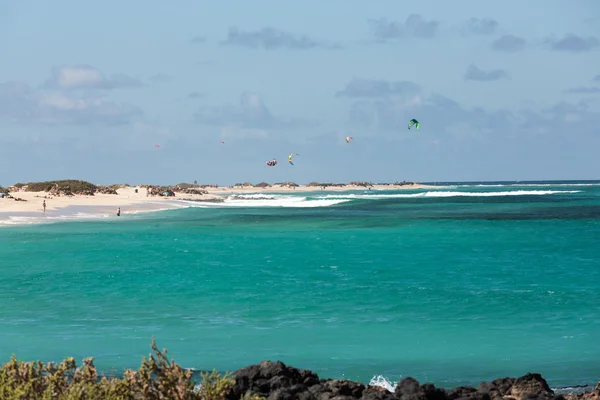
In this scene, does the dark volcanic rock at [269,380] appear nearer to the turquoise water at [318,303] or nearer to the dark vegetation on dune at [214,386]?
the dark vegetation on dune at [214,386]

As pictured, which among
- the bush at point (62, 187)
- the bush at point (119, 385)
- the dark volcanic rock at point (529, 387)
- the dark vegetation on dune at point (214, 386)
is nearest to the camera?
the bush at point (119, 385)

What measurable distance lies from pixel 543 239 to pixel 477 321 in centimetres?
2783

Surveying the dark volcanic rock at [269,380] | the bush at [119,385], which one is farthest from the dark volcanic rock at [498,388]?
the bush at [119,385]

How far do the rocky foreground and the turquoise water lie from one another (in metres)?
2.19

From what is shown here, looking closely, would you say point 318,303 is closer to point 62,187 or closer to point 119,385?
point 119,385

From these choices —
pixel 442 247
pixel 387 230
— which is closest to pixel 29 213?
pixel 387 230

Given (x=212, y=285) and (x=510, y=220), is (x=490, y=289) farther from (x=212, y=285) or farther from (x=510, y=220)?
(x=510, y=220)

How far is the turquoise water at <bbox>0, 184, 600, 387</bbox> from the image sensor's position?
1720 cm

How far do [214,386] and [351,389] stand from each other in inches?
120

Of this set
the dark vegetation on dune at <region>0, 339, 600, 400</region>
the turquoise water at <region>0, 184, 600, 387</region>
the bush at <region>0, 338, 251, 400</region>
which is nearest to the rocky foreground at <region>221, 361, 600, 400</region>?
the dark vegetation on dune at <region>0, 339, 600, 400</region>

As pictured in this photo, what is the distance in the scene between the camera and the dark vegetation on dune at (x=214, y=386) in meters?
9.94

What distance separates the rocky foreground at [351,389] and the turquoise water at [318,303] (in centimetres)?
219

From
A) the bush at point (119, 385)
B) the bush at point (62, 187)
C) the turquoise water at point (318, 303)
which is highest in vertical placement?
the bush at point (62, 187)

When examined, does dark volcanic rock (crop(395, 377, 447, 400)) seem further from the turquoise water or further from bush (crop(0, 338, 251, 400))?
the turquoise water
